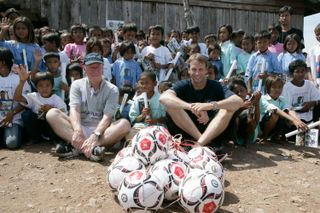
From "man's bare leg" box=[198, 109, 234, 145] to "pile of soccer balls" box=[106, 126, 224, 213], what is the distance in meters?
0.61

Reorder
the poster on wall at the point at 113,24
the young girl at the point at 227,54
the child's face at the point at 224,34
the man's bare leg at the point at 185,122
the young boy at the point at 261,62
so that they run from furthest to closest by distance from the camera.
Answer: the poster on wall at the point at 113,24
the child's face at the point at 224,34
the young girl at the point at 227,54
the young boy at the point at 261,62
the man's bare leg at the point at 185,122

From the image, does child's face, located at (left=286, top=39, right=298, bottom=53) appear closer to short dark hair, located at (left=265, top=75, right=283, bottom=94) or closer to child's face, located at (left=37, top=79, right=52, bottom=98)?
short dark hair, located at (left=265, top=75, right=283, bottom=94)

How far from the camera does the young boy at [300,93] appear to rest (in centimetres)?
630

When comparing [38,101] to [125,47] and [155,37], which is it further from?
[155,37]

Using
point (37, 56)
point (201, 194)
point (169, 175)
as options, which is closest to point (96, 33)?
point (37, 56)

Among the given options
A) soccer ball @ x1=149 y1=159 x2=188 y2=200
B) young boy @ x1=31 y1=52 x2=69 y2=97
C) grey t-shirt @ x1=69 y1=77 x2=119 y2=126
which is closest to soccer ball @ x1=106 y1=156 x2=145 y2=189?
soccer ball @ x1=149 y1=159 x2=188 y2=200

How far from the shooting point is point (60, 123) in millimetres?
4926

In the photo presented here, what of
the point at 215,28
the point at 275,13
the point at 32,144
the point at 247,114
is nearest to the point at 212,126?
the point at 247,114

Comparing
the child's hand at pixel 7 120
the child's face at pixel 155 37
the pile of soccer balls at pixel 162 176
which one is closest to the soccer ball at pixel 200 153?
the pile of soccer balls at pixel 162 176

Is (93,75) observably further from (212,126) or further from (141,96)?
(212,126)

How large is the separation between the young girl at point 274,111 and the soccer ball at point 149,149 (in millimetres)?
2427

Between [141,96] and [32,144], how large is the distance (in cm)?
171

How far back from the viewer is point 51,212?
11.5 ft

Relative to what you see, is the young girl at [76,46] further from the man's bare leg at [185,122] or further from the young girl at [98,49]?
the man's bare leg at [185,122]
